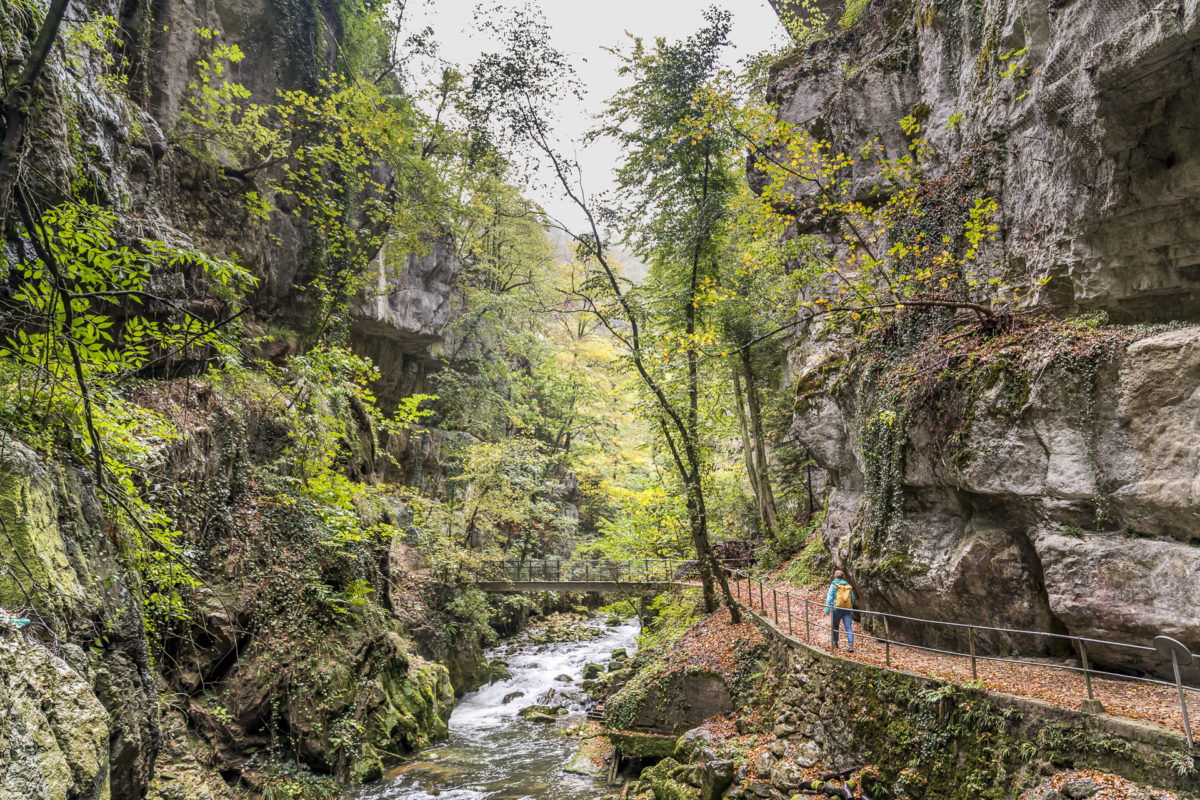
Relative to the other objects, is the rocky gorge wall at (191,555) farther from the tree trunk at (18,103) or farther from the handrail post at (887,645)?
the handrail post at (887,645)

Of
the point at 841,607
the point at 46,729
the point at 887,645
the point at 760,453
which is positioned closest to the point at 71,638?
the point at 46,729

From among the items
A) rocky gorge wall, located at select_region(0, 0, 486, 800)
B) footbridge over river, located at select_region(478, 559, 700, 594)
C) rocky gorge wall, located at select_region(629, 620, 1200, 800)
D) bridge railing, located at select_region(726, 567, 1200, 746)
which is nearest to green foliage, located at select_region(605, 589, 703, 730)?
rocky gorge wall, located at select_region(629, 620, 1200, 800)

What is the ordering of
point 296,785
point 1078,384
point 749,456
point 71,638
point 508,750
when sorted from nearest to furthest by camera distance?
point 71,638, point 1078,384, point 296,785, point 508,750, point 749,456

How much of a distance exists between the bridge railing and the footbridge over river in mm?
5988

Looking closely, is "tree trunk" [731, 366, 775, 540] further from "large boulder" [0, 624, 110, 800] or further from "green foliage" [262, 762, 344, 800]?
"large boulder" [0, 624, 110, 800]

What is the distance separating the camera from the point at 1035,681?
6957mm

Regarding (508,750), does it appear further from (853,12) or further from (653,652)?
(853,12)

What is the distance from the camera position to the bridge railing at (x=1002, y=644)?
5.62 m

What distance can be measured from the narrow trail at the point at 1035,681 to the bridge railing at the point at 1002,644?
2.9 inches

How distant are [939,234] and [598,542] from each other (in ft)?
45.9

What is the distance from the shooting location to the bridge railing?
5.62 m

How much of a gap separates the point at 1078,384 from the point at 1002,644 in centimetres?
380

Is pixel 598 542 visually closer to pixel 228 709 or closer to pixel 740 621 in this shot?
pixel 740 621

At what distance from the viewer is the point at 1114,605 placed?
22.8 feet
